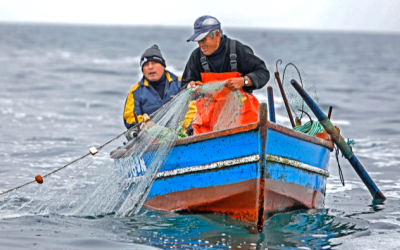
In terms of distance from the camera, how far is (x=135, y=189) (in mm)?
5953

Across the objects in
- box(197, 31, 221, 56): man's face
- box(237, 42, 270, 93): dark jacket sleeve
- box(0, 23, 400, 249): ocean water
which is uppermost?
box(197, 31, 221, 56): man's face

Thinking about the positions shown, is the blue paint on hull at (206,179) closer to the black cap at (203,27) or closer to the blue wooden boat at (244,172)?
the blue wooden boat at (244,172)

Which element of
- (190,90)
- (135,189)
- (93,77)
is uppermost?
(93,77)

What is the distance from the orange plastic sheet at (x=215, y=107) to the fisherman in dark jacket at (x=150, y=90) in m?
1.08

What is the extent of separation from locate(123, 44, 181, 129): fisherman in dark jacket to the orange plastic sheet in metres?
1.08

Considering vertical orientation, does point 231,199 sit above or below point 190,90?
below

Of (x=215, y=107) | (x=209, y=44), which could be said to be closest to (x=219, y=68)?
(x=209, y=44)

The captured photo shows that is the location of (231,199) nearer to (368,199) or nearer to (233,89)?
(233,89)

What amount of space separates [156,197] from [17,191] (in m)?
2.21

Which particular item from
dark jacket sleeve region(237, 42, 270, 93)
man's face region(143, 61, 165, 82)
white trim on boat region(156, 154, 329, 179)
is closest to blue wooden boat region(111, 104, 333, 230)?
white trim on boat region(156, 154, 329, 179)

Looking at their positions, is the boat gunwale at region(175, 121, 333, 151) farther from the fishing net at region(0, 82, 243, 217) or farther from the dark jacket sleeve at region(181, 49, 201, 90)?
the dark jacket sleeve at region(181, 49, 201, 90)

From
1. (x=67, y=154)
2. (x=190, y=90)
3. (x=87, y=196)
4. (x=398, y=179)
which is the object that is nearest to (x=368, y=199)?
(x=398, y=179)

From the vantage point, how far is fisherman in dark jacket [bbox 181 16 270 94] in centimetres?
544

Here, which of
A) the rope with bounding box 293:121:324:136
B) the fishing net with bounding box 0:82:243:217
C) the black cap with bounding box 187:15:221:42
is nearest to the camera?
the black cap with bounding box 187:15:221:42
